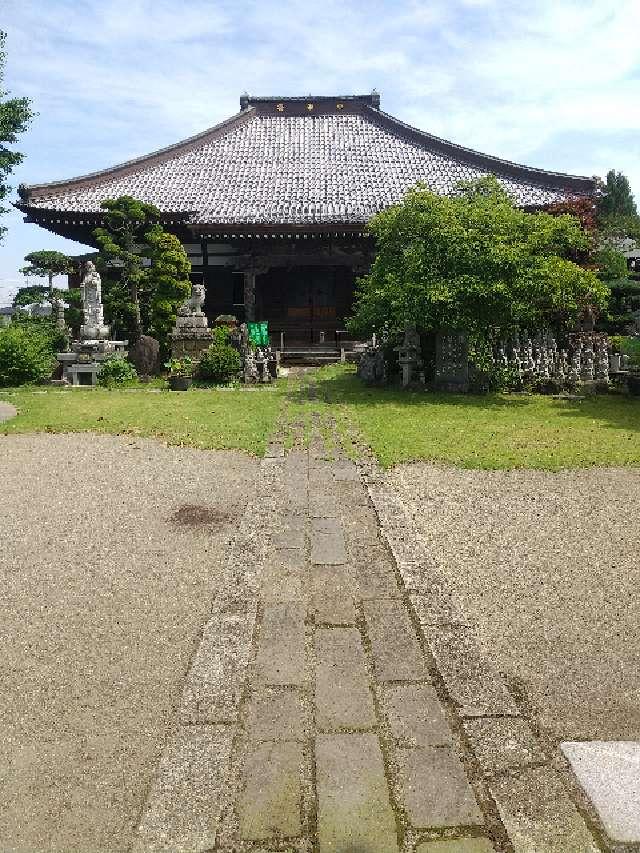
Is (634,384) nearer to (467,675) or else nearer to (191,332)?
(191,332)

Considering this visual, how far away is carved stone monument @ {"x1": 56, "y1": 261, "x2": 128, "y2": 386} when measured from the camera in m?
15.6

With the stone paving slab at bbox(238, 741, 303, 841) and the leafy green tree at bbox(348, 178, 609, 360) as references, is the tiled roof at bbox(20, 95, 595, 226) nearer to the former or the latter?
the leafy green tree at bbox(348, 178, 609, 360)

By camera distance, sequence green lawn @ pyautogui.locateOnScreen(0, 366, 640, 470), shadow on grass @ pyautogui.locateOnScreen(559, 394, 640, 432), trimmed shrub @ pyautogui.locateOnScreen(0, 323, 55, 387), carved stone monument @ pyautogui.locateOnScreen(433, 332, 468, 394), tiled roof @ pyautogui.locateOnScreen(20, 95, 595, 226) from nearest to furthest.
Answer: green lawn @ pyautogui.locateOnScreen(0, 366, 640, 470), shadow on grass @ pyautogui.locateOnScreen(559, 394, 640, 432), carved stone monument @ pyautogui.locateOnScreen(433, 332, 468, 394), trimmed shrub @ pyautogui.locateOnScreen(0, 323, 55, 387), tiled roof @ pyautogui.locateOnScreen(20, 95, 595, 226)

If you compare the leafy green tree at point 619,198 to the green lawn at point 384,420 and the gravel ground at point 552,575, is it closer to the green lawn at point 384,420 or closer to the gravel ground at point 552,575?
the green lawn at point 384,420

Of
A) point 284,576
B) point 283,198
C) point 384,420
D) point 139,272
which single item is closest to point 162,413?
point 384,420

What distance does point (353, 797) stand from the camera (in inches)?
85.4

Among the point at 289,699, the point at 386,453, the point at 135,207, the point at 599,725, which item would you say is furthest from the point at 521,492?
the point at 135,207

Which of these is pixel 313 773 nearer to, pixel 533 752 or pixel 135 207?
pixel 533 752

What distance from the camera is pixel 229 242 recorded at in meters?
20.6

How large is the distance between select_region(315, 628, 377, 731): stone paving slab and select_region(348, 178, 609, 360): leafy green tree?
9.29 meters

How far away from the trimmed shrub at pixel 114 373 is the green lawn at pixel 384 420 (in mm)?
1152

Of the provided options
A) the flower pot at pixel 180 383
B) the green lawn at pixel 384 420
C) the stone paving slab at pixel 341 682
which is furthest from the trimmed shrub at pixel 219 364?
the stone paving slab at pixel 341 682

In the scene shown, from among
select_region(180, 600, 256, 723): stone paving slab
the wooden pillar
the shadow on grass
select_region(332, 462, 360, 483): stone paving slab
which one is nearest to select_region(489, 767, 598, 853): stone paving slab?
select_region(180, 600, 256, 723): stone paving slab

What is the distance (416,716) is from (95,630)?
1864 millimetres
